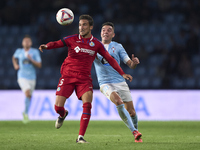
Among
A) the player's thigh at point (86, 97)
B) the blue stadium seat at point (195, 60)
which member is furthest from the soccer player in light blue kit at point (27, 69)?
the blue stadium seat at point (195, 60)

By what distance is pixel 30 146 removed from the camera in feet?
17.3

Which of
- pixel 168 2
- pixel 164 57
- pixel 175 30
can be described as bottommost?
pixel 164 57

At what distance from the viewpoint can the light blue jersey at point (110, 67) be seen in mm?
6805

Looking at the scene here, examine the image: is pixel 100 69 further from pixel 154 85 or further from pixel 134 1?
pixel 134 1

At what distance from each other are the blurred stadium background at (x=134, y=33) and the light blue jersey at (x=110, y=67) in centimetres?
728

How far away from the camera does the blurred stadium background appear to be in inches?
577

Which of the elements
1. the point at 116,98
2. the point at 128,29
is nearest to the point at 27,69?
the point at 116,98

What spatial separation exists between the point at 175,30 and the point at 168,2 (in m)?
1.68

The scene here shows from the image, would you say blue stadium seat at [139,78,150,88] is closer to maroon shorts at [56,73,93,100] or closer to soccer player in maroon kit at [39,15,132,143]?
soccer player in maroon kit at [39,15,132,143]

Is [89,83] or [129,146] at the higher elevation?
[89,83]

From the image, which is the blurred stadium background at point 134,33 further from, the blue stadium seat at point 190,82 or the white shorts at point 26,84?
the white shorts at point 26,84

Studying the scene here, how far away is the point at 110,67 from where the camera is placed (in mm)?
6887

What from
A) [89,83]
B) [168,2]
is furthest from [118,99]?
[168,2]

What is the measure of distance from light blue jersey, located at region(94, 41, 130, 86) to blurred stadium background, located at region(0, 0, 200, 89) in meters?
7.28
